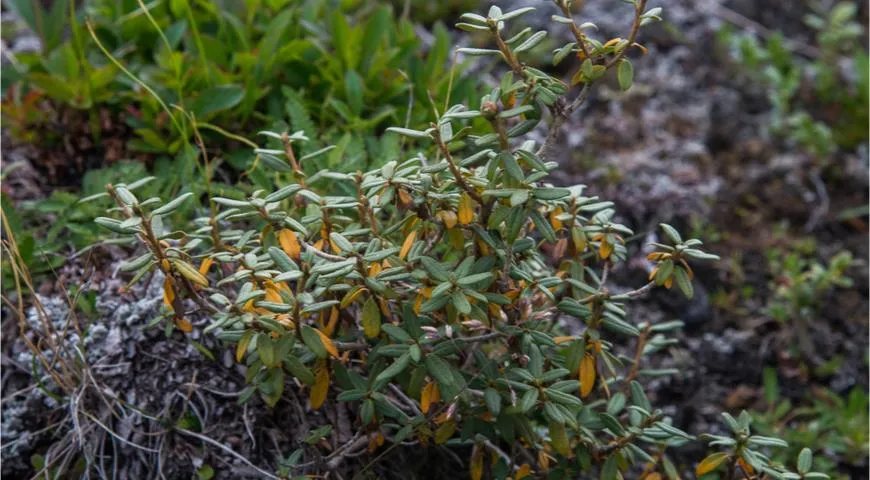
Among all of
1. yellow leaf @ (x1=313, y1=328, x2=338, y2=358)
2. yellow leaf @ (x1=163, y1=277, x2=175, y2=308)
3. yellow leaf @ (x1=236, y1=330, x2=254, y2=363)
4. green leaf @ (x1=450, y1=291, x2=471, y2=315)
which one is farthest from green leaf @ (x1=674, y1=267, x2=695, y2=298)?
yellow leaf @ (x1=163, y1=277, x2=175, y2=308)

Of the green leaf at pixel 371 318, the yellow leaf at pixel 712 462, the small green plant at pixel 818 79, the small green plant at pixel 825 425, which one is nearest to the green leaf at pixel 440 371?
the green leaf at pixel 371 318

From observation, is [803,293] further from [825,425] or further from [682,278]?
[682,278]

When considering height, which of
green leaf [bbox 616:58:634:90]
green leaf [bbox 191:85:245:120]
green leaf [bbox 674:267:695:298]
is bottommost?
green leaf [bbox 191:85:245:120]

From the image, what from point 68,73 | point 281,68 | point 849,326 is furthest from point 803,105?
point 68,73

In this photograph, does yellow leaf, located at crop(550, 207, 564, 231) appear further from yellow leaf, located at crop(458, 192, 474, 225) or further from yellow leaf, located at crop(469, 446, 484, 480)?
yellow leaf, located at crop(469, 446, 484, 480)

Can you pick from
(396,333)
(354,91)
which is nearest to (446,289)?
Result: (396,333)

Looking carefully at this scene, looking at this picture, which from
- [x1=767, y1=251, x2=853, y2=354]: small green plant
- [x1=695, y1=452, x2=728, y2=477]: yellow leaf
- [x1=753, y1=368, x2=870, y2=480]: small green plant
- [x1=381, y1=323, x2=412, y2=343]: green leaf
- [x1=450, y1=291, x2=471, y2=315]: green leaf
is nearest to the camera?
[x1=450, y1=291, x2=471, y2=315]: green leaf

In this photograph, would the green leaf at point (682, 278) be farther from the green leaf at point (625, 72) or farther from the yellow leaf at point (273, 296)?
the yellow leaf at point (273, 296)

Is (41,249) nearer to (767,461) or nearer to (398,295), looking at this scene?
(398,295)
